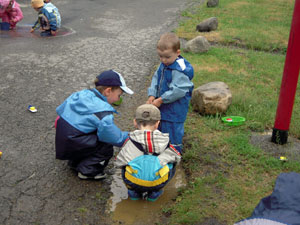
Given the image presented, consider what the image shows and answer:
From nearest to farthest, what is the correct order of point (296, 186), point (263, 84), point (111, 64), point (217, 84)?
point (296, 186)
point (217, 84)
point (263, 84)
point (111, 64)

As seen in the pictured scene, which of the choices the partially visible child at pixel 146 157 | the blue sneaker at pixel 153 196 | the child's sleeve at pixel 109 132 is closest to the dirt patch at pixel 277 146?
the partially visible child at pixel 146 157

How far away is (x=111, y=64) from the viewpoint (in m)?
6.40

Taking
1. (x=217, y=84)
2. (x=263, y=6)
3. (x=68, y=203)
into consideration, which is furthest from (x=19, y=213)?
(x=263, y=6)

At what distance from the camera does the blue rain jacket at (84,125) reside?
311 cm

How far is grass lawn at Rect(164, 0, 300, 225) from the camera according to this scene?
9.99 ft

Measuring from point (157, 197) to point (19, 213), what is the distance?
3.81 feet

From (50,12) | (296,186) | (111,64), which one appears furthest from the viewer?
(50,12)

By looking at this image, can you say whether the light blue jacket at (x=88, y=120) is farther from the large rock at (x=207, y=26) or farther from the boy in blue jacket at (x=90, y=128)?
the large rock at (x=207, y=26)

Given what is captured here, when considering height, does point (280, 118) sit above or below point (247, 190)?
above

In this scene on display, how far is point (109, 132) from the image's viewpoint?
312cm

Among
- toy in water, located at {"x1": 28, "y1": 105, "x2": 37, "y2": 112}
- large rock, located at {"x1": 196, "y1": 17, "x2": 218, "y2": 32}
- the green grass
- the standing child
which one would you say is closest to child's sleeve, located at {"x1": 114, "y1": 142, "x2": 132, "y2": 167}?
the standing child

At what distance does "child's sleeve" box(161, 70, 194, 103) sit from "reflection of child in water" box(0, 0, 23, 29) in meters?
6.40

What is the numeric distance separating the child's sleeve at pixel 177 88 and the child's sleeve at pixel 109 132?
0.60m

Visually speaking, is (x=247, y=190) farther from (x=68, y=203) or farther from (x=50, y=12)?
(x=50, y=12)
